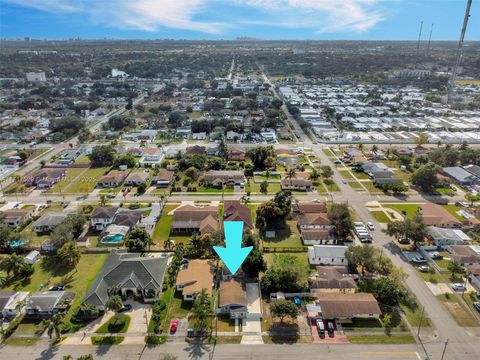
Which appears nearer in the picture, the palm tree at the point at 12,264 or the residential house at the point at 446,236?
the palm tree at the point at 12,264

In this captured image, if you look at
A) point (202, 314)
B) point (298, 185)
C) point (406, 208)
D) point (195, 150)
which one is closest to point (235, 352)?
point (202, 314)

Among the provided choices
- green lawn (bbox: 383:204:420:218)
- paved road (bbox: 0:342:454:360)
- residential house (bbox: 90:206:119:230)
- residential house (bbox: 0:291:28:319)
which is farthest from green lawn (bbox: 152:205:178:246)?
green lawn (bbox: 383:204:420:218)

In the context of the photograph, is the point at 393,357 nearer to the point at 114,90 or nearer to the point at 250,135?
the point at 250,135

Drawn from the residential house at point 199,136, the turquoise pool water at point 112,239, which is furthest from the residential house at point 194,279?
the residential house at point 199,136

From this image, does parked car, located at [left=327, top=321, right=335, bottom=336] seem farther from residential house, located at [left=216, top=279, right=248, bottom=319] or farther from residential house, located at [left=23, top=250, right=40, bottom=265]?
residential house, located at [left=23, top=250, right=40, bottom=265]

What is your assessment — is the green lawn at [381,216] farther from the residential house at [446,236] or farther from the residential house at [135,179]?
the residential house at [135,179]

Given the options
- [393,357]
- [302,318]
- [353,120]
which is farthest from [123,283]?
[353,120]

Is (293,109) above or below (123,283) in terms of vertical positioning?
above
